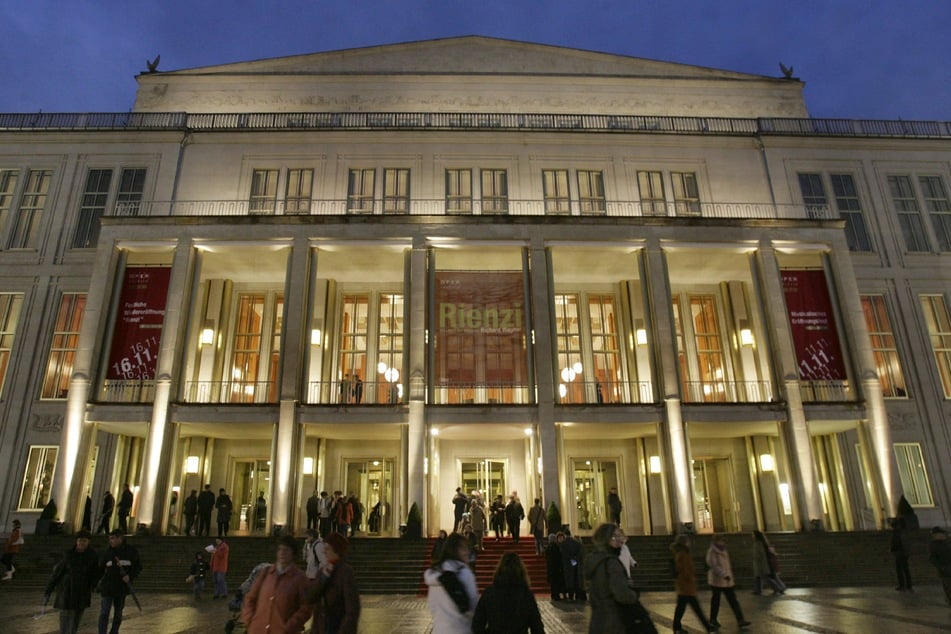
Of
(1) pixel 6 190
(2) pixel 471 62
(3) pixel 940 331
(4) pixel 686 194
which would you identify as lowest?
→ (3) pixel 940 331

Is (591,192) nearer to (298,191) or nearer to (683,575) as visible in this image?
(298,191)

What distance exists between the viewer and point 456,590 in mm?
4090

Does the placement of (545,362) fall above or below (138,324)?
below

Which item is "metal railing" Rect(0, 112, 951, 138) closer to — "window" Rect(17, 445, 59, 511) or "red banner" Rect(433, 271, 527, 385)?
"red banner" Rect(433, 271, 527, 385)

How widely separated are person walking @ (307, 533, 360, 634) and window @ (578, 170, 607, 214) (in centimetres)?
2065

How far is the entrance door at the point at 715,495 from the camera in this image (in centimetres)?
2270

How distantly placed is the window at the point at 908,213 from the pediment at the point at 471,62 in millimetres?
7463

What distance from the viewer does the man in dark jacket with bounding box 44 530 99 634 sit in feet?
22.5

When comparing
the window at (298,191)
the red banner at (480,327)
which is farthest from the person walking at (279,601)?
the window at (298,191)

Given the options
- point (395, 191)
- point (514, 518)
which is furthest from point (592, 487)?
point (395, 191)

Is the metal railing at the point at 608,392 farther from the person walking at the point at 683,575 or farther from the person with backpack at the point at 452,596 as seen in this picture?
the person with backpack at the point at 452,596

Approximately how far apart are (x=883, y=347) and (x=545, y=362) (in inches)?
499

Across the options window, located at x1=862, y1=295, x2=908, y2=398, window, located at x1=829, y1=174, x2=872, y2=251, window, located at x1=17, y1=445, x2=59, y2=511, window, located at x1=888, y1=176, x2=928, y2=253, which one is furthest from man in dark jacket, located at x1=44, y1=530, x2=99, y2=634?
window, located at x1=888, y1=176, x2=928, y2=253

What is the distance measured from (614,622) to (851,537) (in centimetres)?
Answer: 1586
